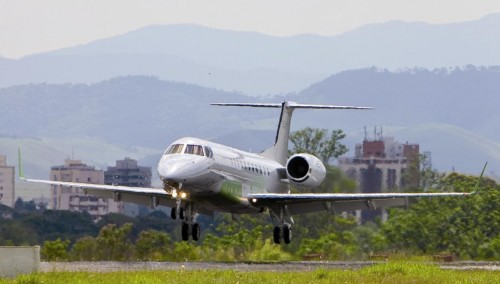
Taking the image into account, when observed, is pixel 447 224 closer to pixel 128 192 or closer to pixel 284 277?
pixel 128 192

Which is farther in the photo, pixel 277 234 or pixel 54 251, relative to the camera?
pixel 54 251

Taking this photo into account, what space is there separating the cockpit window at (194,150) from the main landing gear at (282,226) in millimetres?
7816

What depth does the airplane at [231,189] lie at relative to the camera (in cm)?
4978

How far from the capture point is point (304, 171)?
2303 inches

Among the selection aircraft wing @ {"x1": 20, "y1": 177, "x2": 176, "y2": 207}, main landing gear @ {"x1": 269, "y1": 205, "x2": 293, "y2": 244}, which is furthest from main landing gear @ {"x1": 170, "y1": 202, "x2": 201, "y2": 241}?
main landing gear @ {"x1": 269, "y1": 205, "x2": 293, "y2": 244}

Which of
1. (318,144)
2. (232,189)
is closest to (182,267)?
(232,189)

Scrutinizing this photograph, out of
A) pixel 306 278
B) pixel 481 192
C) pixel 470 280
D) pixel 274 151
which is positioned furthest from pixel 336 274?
pixel 481 192

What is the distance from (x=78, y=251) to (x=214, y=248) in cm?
770

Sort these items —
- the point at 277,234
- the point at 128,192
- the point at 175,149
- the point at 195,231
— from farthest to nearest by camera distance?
1. the point at 277,234
2. the point at 128,192
3. the point at 195,231
4. the point at 175,149

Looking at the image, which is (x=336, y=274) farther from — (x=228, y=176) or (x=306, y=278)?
(x=228, y=176)

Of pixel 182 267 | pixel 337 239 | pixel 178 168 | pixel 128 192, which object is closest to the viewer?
pixel 182 267

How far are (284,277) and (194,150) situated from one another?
17205 millimetres

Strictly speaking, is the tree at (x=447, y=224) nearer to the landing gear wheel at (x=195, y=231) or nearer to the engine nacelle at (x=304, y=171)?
the engine nacelle at (x=304, y=171)

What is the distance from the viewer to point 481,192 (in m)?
85.5
